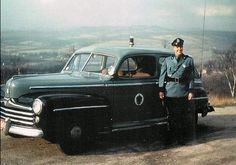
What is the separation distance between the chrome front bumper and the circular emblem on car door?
118 centimetres

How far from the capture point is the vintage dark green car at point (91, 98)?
4.39 m

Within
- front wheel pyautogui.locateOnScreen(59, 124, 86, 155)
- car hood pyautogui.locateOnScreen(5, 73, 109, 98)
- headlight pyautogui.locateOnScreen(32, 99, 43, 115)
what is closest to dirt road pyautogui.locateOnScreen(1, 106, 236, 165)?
front wheel pyautogui.locateOnScreen(59, 124, 86, 155)

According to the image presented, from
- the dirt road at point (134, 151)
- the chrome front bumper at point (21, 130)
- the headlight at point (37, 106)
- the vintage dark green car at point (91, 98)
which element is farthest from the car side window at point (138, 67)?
the chrome front bumper at point (21, 130)

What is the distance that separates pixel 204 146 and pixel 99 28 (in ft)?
5.00

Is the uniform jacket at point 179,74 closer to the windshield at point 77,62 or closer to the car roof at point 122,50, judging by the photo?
the car roof at point 122,50

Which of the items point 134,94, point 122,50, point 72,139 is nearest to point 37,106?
point 72,139

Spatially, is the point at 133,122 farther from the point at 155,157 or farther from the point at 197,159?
the point at 197,159

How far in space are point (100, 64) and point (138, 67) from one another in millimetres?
479

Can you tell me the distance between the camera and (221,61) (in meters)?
3.24

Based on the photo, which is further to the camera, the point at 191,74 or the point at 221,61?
the point at 191,74

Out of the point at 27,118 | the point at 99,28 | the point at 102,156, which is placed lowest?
the point at 102,156

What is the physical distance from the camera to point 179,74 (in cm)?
435

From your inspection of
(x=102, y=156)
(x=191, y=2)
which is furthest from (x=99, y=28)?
(x=102, y=156)

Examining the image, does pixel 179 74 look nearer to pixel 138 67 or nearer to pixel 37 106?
pixel 138 67
